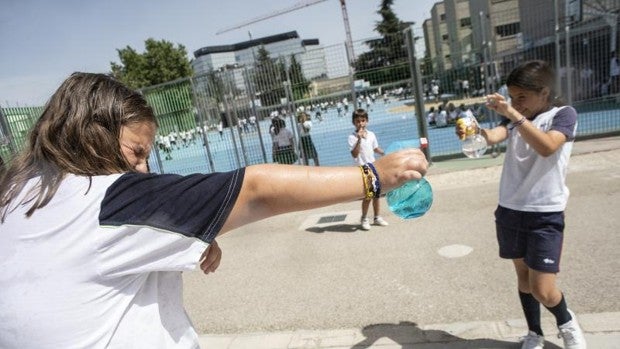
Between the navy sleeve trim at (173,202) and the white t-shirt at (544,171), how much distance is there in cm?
219

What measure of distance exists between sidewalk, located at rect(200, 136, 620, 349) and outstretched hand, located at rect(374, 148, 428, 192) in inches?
91.0

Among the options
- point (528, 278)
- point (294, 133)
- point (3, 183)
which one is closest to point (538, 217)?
point (528, 278)

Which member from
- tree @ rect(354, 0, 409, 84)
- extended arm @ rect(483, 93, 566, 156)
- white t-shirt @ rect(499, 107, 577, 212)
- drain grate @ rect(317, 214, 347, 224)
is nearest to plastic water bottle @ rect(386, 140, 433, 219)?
extended arm @ rect(483, 93, 566, 156)

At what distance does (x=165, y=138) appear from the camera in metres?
10.9

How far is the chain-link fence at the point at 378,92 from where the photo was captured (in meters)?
8.77

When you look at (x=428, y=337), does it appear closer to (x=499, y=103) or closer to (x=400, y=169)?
(x=499, y=103)

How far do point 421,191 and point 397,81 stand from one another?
7.43 meters

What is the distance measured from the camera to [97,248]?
1.07 m

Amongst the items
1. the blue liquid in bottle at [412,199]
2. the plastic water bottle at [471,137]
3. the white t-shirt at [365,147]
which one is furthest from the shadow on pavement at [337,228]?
the blue liquid in bottle at [412,199]

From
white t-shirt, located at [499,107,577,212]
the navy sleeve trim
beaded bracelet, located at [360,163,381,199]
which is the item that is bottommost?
white t-shirt, located at [499,107,577,212]

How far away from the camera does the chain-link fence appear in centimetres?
877

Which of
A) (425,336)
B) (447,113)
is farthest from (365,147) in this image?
(447,113)

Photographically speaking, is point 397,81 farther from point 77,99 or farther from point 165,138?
point 77,99

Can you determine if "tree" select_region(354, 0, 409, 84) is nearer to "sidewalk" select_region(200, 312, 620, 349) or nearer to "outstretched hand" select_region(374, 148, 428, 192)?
"sidewalk" select_region(200, 312, 620, 349)
